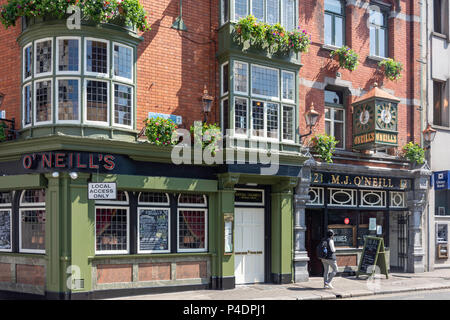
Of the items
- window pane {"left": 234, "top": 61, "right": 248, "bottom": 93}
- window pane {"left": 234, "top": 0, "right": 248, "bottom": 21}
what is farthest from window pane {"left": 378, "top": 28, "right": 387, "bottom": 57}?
window pane {"left": 234, "top": 61, "right": 248, "bottom": 93}

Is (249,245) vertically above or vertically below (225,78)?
below

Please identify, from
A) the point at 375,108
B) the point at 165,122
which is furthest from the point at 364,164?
the point at 165,122

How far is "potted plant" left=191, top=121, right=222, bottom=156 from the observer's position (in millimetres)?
14188

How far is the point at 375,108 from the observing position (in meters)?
17.2

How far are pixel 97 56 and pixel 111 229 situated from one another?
14.6ft

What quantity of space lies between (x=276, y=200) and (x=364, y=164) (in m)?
4.07

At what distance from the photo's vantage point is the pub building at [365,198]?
55.7 ft

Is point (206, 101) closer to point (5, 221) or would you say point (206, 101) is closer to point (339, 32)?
point (5, 221)

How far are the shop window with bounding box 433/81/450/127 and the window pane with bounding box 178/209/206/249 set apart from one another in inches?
444

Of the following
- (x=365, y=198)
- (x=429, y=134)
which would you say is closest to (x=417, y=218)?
(x=365, y=198)

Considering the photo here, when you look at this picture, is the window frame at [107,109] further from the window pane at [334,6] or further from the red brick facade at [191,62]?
the window pane at [334,6]

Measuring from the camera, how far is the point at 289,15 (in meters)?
16.1

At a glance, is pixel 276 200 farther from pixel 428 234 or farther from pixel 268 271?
pixel 428 234

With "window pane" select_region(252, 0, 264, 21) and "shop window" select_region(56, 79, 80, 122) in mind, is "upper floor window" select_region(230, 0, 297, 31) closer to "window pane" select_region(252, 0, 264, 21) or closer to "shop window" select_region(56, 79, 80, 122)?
"window pane" select_region(252, 0, 264, 21)
